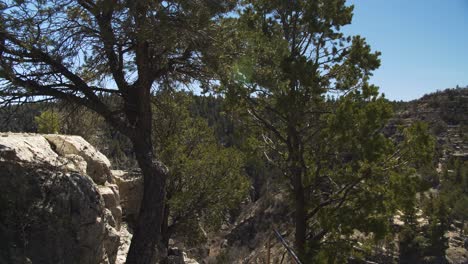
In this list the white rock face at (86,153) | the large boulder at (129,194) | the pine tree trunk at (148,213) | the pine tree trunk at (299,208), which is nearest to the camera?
the pine tree trunk at (148,213)

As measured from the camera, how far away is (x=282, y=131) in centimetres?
1265

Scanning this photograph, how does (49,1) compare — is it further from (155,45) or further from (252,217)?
(252,217)

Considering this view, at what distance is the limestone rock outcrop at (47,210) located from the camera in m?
6.00

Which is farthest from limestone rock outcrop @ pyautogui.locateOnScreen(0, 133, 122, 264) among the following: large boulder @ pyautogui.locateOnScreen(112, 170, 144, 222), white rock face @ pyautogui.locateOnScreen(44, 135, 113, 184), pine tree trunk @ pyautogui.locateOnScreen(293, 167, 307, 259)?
large boulder @ pyautogui.locateOnScreen(112, 170, 144, 222)

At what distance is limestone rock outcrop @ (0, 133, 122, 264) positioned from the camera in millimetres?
5996

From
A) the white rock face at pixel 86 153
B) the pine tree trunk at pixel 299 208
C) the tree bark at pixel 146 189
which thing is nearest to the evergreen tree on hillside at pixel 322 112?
the pine tree trunk at pixel 299 208

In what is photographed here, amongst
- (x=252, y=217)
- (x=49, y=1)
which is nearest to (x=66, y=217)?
(x=49, y=1)

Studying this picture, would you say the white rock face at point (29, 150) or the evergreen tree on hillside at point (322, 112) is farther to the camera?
the evergreen tree on hillside at point (322, 112)

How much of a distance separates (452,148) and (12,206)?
230 feet

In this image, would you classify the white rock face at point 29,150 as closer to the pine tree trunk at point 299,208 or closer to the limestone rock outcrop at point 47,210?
the limestone rock outcrop at point 47,210

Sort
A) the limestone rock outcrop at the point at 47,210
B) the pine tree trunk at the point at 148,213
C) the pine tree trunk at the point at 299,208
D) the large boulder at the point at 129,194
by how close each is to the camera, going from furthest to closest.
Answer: the large boulder at the point at 129,194 → the pine tree trunk at the point at 299,208 → the pine tree trunk at the point at 148,213 → the limestone rock outcrop at the point at 47,210

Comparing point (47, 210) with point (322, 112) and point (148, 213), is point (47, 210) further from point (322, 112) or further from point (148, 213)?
point (322, 112)

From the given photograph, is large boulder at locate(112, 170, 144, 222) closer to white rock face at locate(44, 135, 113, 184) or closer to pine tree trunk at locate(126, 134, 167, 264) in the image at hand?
white rock face at locate(44, 135, 113, 184)

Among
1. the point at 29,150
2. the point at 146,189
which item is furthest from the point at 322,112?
the point at 29,150
